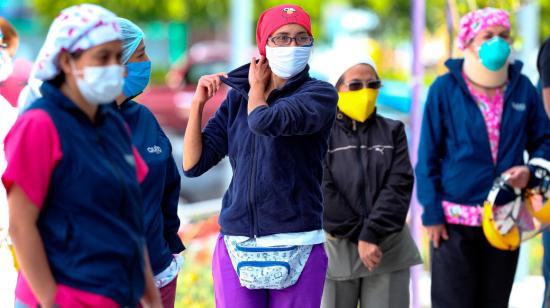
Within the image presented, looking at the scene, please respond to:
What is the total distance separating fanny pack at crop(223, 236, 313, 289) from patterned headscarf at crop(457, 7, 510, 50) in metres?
1.82

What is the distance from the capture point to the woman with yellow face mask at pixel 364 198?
494 cm

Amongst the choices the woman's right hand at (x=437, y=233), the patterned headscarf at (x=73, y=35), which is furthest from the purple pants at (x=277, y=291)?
the patterned headscarf at (x=73, y=35)

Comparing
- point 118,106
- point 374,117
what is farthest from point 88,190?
point 374,117

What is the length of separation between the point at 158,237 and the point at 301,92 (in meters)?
0.83

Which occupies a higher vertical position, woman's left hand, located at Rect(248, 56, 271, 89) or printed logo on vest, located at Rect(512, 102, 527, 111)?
woman's left hand, located at Rect(248, 56, 271, 89)

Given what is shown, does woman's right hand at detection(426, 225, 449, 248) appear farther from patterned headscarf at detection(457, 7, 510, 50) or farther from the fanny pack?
the fanny pack

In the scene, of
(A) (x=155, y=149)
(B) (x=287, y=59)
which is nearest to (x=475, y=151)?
(B) (x=287, y=59)

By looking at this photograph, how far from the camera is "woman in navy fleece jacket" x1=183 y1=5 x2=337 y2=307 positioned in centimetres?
412

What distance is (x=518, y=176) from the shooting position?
5.17m

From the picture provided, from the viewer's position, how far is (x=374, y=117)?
5.08m

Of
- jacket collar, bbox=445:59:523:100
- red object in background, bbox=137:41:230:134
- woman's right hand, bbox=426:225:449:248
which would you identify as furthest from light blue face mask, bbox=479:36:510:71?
red object in background, bbox=137:41:230:134

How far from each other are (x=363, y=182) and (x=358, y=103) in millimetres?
389

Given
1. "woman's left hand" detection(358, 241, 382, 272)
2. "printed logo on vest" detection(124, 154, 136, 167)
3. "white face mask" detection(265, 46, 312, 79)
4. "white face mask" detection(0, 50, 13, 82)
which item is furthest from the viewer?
"white face mask" detection(0, 50, 13, 82)

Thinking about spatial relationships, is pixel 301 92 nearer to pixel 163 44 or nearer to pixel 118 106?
pixel 118 106
